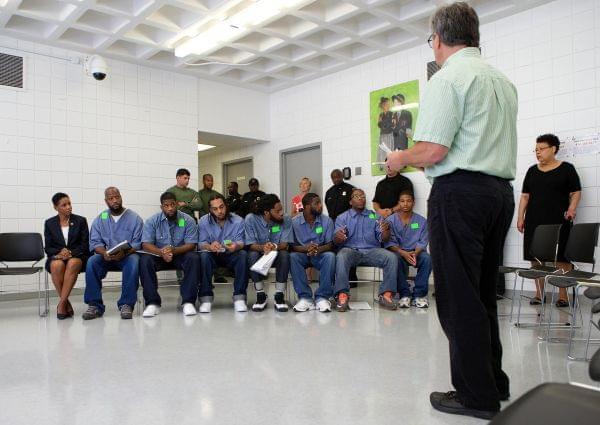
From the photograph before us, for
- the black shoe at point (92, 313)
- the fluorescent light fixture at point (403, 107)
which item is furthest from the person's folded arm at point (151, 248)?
the fluorescent light fixture at point (403, 107)

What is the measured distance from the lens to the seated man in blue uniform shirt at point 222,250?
478 centimetres

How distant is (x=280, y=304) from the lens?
4.75 meters

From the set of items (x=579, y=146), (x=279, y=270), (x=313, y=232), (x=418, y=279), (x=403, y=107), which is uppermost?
(x=403, y=107)

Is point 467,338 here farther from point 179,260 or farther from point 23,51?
point 23,51

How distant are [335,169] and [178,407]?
568cm

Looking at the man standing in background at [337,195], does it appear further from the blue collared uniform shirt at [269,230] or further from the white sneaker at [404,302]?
the white sneaker at [404,302]

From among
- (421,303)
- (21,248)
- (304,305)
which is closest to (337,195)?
(421,303)

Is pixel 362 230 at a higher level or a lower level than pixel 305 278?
higher

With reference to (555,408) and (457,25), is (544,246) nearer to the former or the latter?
(457,25)

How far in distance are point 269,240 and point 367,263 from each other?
1.01m

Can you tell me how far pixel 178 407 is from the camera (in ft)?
7.13

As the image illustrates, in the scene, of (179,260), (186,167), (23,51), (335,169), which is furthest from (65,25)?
(335,169)

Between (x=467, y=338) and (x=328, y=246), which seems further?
(x=328, y=246)

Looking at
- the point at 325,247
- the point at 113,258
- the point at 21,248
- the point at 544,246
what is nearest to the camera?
the point at 544,246
